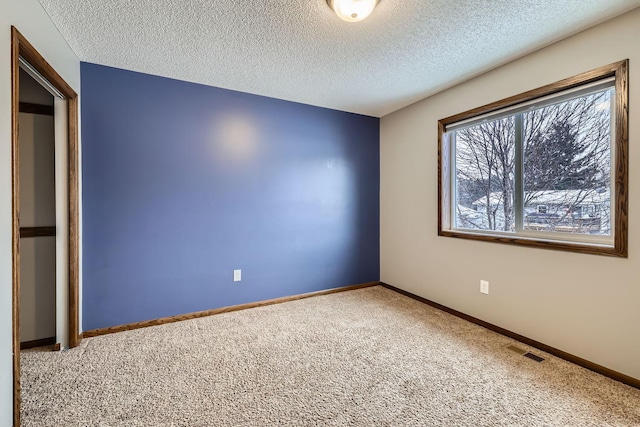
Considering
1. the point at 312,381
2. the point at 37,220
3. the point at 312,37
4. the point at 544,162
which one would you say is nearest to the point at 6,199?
the point at 37,220

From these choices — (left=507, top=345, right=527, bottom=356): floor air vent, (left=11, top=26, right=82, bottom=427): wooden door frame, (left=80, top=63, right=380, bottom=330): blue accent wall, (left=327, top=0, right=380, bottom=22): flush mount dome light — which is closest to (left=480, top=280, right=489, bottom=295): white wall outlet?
(left=507, top=345, right=527, bottom=356): floor air vent

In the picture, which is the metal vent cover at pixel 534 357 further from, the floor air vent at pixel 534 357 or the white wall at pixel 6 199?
the white wall at pixel 6 199

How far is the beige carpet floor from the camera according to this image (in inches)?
59.7

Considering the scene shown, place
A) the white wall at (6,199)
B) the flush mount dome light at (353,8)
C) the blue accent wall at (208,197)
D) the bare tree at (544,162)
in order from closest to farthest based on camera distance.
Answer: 1. the white wall at (6,199)
2. the flush mount dome light at (353,8)
3. the bare tree at (544,162)
4. the blue accent wall at (208,197)

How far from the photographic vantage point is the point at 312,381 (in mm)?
1817

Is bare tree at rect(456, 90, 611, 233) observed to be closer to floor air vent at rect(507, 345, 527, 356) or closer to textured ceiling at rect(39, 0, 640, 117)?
textured ceiling at rect(39, 0, 640, 117)

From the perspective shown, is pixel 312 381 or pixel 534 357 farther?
pixel 534 357

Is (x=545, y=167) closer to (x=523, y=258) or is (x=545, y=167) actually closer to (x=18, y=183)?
(x=523, y=258)

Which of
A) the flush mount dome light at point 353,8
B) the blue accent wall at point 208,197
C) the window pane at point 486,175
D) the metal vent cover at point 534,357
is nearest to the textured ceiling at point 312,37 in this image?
the flush mount dome light at point 353,8

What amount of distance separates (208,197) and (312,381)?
2005 millimetres

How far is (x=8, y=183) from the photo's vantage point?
1.38 m

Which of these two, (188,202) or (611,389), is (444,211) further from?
(188,202)

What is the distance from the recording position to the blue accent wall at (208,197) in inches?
99.3

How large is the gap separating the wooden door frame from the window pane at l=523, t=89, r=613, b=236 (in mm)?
3434
